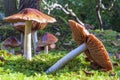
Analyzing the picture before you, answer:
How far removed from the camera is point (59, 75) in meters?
2.49

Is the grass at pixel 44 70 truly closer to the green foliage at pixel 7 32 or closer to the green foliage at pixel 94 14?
the green foliage at pixel 7 32

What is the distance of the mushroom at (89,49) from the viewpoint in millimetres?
2430

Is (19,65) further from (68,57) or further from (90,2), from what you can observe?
(90,2)

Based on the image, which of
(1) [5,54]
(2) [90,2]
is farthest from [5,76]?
(2) [90,2]

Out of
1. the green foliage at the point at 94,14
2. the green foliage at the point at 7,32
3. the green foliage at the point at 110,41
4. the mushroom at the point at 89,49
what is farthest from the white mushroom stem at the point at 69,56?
the green foliage at the point at 94,14

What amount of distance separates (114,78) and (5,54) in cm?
116

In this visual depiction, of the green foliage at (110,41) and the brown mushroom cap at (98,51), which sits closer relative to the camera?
the brown mushroom cap at (98,51)

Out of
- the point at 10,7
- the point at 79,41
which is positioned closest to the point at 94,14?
the point at 10,7

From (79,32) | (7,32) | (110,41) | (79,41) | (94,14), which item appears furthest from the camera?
(94,14)

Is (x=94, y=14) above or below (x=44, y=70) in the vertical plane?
above

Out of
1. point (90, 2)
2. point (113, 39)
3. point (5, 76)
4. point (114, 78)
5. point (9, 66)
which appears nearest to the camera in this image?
point (5, 76)

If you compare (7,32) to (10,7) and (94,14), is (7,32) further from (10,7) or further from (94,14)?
(94,14)

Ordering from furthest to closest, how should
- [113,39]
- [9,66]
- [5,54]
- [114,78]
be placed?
[113,39]
[5,54]
[9,66]
[114,78]

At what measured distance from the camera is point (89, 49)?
2.51m
